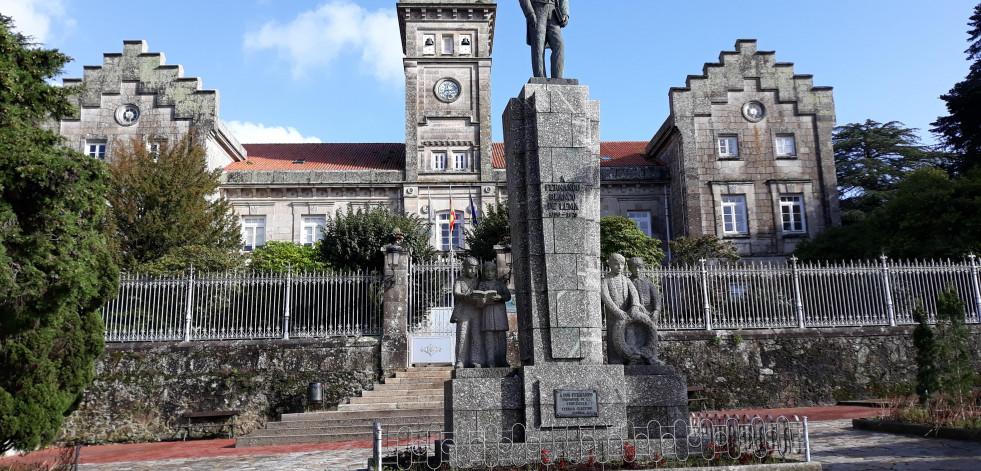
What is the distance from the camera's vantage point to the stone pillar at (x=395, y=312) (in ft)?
54.1

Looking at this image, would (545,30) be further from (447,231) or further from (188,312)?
(447,231)

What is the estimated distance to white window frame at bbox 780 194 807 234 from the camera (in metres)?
29.8

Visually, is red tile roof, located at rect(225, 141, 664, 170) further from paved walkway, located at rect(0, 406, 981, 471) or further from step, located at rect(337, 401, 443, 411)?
paved walkway, located at rect(0, 406, 981, 471)

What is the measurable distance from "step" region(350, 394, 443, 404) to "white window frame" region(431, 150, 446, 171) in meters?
17.8

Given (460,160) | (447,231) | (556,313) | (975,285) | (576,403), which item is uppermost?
(460,160)

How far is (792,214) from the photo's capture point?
30.0m

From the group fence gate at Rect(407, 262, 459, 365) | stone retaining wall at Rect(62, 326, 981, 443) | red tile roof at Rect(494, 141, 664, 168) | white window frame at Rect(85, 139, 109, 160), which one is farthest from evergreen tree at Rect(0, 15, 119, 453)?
red tile roof at Rect(494, 141, 664, 168)

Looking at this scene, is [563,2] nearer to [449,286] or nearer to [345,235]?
[449,286]

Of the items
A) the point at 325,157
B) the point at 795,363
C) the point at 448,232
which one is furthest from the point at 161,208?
the point at 795,363

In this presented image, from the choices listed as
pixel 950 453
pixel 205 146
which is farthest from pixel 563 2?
pixel 205 146

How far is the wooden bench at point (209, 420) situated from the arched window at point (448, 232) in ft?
51.3

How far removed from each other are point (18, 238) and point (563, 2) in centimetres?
786

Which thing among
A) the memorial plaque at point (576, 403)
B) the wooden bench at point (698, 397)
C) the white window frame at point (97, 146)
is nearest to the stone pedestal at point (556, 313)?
the memorial plaque at point (576, 403)

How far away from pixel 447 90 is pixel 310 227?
8.93 meters
